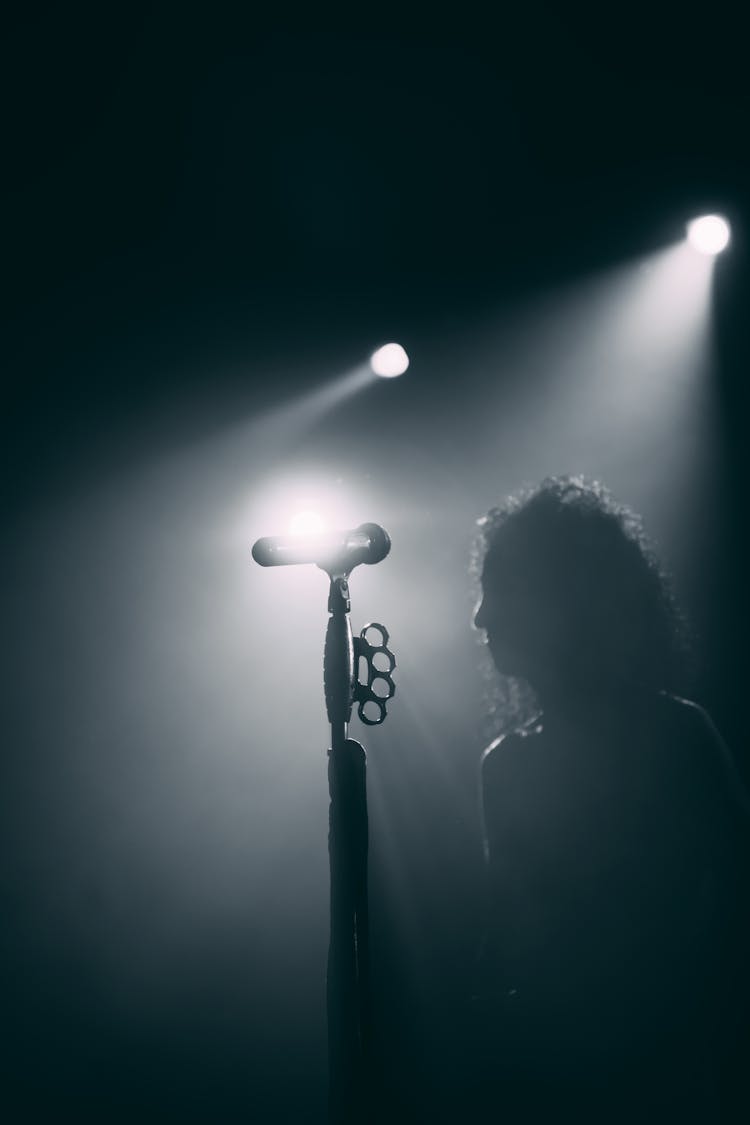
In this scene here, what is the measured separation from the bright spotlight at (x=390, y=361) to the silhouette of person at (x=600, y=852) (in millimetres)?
1004

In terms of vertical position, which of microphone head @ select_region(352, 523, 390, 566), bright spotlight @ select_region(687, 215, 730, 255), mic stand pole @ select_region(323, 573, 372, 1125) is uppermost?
bright spotlight @ select_region(687, 215, 730, 255)

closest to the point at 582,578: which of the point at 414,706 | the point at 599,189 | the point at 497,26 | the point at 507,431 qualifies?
the point at 414,706

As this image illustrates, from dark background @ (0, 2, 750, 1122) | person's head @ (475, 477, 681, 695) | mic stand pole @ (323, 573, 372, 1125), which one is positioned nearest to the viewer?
mic stand pole @ (323, 573, 372, 1125)

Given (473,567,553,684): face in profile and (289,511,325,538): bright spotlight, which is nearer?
(289,511,325,538): bright spotlight

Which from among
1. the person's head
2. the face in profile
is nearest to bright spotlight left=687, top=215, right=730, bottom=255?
the person's head

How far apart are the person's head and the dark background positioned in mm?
664

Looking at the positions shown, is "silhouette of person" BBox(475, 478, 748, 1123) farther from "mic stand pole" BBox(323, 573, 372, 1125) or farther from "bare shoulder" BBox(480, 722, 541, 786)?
"mic stand pole" BBox(323, 573, 372, 1125)

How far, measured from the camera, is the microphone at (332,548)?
3.97 feet

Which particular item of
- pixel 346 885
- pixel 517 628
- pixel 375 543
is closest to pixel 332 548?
pixel 375 543

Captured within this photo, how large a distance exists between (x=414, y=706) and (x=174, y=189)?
6.66ft

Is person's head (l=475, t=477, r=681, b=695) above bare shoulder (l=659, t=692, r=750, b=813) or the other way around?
above

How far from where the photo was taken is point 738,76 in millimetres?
2576

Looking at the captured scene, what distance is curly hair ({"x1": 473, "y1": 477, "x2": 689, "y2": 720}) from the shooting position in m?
1.84

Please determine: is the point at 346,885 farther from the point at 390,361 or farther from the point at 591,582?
the point at 390,361
